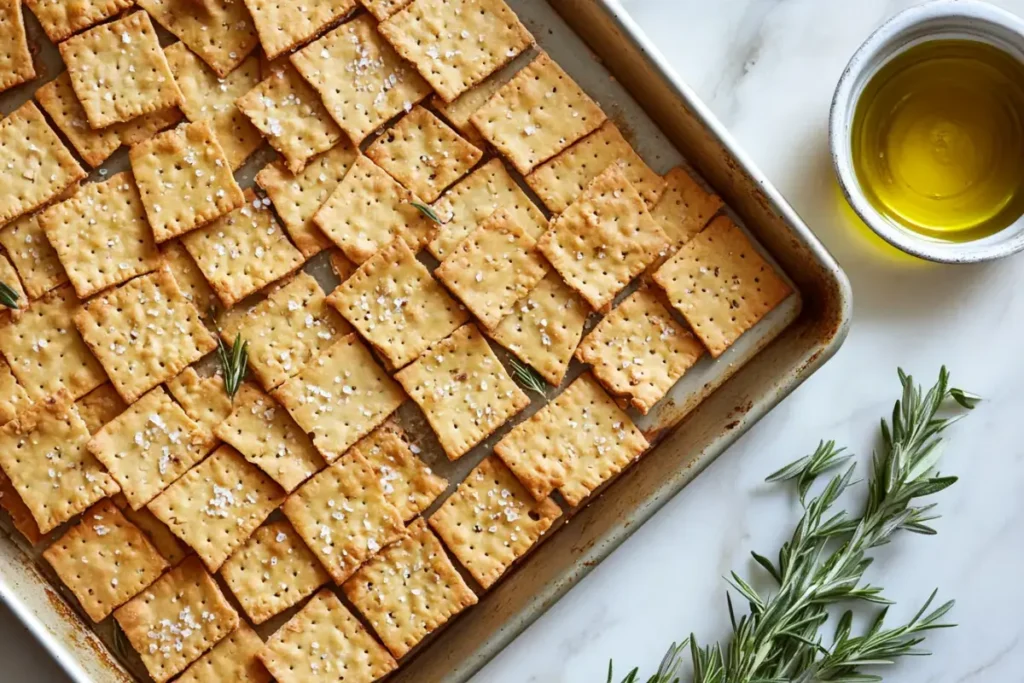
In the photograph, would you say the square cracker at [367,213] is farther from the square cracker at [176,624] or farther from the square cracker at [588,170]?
the square cracker at [176,624]

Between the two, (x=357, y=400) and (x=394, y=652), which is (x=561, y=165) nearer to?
(x=357, y=400)

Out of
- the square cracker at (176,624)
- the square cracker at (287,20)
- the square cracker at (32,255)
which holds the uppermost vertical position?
the square cracker at (287,20)

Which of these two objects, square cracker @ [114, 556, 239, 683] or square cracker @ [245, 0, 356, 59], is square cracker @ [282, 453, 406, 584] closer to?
square cracker @ [114, 556, 239, 683]

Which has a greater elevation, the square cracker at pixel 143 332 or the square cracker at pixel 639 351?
the square cracker at pixel 639 351

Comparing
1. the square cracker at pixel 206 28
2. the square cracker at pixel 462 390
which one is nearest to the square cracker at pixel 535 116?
the square cracker at pixel 462 390

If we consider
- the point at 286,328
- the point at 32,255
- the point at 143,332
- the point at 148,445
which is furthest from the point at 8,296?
the point at 286,328

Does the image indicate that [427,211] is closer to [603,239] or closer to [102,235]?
[603,239]

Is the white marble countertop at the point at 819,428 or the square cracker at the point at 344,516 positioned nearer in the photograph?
the square cracker at the point at 344,516

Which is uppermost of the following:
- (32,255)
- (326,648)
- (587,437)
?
(587,437)
